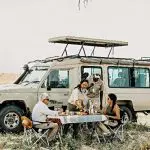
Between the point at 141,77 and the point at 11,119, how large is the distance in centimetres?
449

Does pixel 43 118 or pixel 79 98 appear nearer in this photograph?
pixel 43 118

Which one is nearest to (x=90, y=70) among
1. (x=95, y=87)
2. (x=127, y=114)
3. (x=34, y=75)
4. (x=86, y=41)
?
(x=95, y=87)

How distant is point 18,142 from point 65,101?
297 centimetres

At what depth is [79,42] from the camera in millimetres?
14664

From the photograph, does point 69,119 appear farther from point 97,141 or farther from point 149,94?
point 149,94

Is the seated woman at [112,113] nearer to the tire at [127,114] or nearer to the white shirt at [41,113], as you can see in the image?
the white shirt at [41,113]

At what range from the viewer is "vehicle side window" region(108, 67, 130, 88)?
14648 millimetres

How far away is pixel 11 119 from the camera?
1323 centimetres

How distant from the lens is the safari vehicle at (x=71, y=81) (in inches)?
528

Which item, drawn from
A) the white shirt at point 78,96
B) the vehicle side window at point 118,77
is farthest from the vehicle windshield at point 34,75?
the vehicle side window at point 118,77

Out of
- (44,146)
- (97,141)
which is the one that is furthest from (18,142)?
(97,141)

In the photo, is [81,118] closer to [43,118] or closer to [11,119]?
[43,118]

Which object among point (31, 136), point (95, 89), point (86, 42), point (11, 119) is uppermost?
point (86, 42)

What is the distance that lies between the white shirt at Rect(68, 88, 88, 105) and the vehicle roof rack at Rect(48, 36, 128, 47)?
201 centimetres
